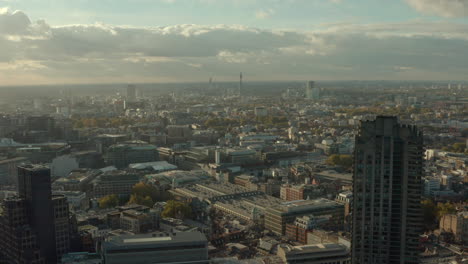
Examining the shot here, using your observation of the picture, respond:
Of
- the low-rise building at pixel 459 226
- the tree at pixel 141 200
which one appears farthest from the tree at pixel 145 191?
the low-rise building at pixel 459 226

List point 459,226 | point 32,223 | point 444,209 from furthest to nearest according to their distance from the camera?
point 444,209 → point 459,226 → point 32,223

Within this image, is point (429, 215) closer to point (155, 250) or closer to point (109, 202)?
point (155, 250)

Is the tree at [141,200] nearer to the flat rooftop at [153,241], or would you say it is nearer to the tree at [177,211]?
the tree at [177,211]

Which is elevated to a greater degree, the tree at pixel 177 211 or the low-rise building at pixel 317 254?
the low-rise building at pixel 317 254

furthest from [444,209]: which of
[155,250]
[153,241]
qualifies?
[155,250]

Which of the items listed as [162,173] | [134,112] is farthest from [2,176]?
[134,112]

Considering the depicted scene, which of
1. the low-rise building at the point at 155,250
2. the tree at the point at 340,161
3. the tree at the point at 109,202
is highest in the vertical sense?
the low-rise building at the point at 155,250

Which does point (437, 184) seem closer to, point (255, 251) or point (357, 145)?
point (255, 251)

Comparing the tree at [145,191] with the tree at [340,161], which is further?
the tree at [340,161]
